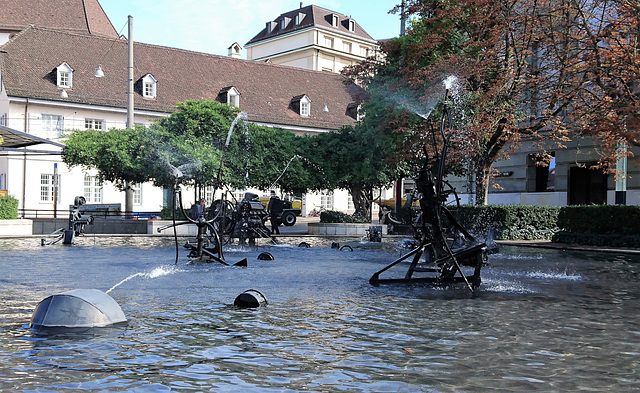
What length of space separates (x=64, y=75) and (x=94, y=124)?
3.96 m

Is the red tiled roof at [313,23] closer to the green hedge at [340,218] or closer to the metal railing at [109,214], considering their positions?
the metal railing at [109,214]

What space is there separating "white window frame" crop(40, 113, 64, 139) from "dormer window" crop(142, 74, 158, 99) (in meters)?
6.44

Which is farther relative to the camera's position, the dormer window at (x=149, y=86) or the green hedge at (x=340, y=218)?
the dormer window at (x=149, y=86)

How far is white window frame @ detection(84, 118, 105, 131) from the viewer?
48.7 m

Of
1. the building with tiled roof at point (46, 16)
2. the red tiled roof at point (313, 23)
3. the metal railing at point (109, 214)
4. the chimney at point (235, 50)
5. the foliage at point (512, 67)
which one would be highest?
the red tiled roof at point (313, 23)

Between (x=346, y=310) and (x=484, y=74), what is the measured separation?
69.1ft

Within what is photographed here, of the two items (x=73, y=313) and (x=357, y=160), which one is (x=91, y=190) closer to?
(x=357, y=160)

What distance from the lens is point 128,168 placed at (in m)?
32.8

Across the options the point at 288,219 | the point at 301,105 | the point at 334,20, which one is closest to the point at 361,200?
the point at 288,219

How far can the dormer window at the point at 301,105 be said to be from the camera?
58.6 metres

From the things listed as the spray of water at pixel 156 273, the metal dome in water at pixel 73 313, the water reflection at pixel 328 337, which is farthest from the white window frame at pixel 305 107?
the metal dome in water at pixel 73 313

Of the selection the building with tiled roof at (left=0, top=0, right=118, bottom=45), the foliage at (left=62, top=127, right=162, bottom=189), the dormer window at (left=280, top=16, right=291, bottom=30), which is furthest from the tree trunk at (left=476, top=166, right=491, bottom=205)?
the dormer window at (left=280, top=16, right=291, bottom=30)

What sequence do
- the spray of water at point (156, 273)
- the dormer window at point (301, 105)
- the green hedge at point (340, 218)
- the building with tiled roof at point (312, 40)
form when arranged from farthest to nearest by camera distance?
the building with tiled roof at point (312, 40) → the dormer window at point (301, 105) → the green hedge at point (340, 218) → the spray of water at point (156, 273)

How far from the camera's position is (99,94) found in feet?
161
